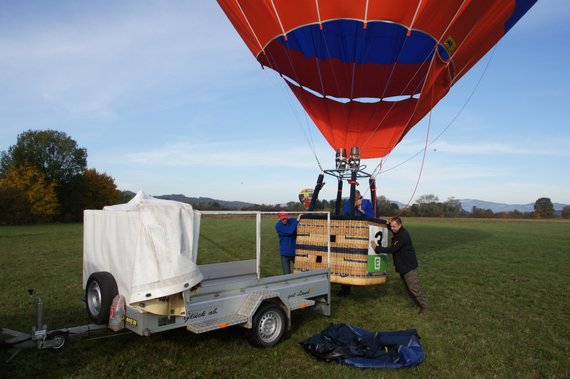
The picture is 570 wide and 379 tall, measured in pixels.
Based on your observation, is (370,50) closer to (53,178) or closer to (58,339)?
(58,339)

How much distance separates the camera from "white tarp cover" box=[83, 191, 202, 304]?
4695mm

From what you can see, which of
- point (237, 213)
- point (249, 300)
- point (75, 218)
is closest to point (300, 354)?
point (249, 300)

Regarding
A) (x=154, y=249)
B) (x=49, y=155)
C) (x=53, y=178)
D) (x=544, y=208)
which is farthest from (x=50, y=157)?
(x=544, y=208)

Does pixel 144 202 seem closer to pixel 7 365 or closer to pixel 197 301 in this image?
pixel 197 301

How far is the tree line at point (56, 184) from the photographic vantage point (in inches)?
2402

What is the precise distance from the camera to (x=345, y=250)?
25.1 ft

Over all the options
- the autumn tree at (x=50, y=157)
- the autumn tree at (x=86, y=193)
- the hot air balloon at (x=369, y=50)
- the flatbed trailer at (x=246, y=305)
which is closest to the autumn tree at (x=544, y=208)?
the autumn tree at (x=86, y=193)

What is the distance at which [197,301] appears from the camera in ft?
17.5

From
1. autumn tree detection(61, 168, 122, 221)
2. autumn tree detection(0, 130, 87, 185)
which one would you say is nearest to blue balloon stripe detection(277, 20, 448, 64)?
autumn tree detection(61, 168, 122, 221)

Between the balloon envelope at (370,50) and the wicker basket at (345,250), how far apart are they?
2928 mm

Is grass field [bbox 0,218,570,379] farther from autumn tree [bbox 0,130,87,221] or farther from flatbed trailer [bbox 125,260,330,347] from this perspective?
autumn tree [bbox 0,130,87,221]

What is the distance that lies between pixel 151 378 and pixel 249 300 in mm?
1453

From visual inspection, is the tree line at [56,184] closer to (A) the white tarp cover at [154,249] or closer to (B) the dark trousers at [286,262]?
(B) the dark trousers at [286,262]

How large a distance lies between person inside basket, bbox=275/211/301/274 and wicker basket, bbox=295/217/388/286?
294 millimetres
